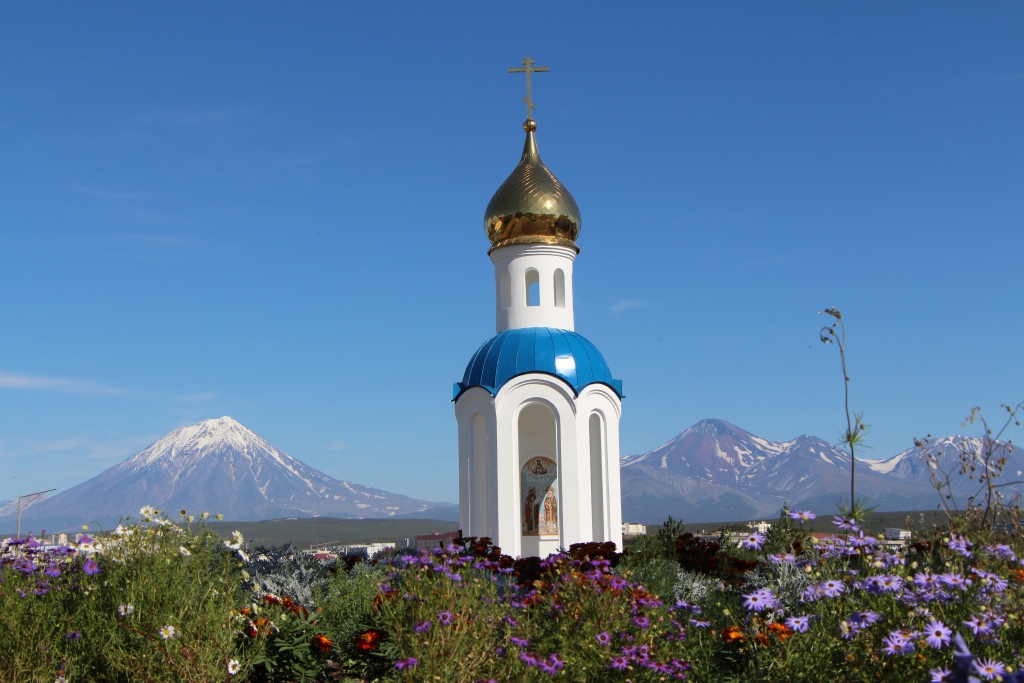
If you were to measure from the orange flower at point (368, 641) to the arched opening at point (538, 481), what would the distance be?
1058cm

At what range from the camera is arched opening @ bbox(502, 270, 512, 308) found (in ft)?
63.2

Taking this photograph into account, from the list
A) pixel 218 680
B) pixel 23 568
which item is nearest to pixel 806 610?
pixel 218 680

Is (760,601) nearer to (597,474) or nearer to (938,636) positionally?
(938,636)

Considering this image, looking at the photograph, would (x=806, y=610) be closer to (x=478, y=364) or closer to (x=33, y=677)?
(x=33, y=677)

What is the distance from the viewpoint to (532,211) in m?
19.0

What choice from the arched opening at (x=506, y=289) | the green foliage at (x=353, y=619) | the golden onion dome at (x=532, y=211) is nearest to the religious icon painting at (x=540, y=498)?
the arched opening at (x=506, y=289)

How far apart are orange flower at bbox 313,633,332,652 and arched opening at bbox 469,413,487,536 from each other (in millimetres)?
10038

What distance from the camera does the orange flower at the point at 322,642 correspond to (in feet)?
26.5

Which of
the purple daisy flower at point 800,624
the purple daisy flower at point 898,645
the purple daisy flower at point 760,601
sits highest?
the purple daisy flower at point 760,601

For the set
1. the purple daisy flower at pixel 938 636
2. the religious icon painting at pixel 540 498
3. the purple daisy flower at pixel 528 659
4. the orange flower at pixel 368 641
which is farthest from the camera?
the religious icon painting at pixel 540 498

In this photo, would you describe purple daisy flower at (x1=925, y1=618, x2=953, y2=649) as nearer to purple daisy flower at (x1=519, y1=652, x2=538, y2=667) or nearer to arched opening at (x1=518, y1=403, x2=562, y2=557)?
purple daisy flower at (x1=519, y1=652, x2=538, y2=667)

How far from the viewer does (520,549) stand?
18.3m

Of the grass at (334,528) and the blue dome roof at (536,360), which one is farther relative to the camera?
the grass at (334,528)

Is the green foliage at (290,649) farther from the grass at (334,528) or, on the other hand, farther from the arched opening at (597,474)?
the grass at (334,528)
